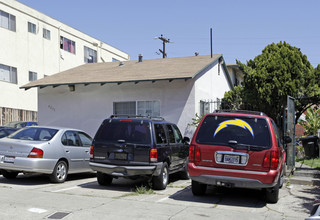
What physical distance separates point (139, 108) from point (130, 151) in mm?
7373

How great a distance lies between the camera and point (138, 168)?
28.8 ft

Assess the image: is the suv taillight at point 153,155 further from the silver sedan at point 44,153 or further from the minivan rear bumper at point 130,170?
the silver sedan at point 44,153

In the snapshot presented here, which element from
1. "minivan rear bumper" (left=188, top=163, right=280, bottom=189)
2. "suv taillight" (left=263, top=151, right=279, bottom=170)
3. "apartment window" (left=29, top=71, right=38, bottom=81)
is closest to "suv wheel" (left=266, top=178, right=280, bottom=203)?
"minivan rear bumper" (left=188, top=163, right=280, bottom=189)

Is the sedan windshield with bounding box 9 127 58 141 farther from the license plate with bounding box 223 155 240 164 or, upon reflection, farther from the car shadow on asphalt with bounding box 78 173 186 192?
the license plate with bounding box 223 155 240 164

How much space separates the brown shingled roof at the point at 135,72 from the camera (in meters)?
15.4

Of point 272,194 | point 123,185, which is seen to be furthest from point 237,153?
point 123,185

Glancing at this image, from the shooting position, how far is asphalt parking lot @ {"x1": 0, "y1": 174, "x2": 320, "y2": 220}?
651 cm

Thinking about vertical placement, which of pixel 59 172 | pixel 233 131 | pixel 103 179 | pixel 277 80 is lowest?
pixel 103 179

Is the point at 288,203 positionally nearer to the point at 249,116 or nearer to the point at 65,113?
the point at 249,116

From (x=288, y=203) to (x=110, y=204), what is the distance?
3.69 m

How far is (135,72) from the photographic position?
17031 mm

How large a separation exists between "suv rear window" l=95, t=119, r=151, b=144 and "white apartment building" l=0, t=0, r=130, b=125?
19907 millimetres

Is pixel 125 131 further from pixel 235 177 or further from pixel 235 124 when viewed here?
pixel 235 177

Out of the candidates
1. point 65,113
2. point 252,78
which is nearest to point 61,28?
point 65,113
